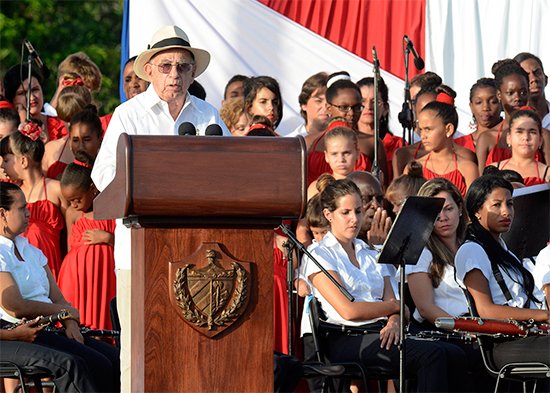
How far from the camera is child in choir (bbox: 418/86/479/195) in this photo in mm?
6656

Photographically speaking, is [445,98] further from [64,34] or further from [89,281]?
[64,34]

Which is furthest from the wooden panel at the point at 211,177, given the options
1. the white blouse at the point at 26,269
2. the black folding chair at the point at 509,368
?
the black folding chair at the point at 509,368

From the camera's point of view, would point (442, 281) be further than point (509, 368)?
Yes

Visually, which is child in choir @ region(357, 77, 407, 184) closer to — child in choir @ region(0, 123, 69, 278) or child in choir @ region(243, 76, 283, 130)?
child in choir @ region(243, 76, 283, 130)

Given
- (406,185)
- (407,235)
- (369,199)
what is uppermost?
(406,185)

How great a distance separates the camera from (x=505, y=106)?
7496mm

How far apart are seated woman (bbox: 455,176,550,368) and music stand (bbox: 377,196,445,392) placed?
0.67 meters

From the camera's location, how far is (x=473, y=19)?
991cm

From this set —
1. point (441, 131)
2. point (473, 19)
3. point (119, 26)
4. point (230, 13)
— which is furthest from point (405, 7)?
point (119, 26)

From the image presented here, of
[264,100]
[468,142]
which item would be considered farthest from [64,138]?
[468,142]

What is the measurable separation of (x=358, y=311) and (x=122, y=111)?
6.28 feet

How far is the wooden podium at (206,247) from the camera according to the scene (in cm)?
215

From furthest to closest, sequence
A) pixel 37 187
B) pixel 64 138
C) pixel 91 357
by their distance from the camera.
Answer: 1. pixel 64 138
2. pixel 37 187
3. pixel 91 357

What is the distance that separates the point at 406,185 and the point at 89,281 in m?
2.37
